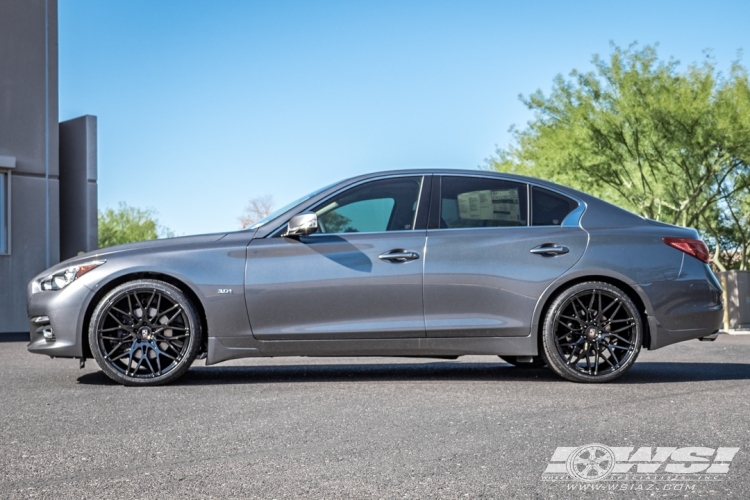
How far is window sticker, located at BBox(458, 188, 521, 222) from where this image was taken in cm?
757

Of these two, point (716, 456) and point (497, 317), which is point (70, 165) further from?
point (716, 456)

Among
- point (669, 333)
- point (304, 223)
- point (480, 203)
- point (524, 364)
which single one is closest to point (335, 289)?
point (304, 223)

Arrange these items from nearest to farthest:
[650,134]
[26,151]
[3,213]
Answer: [3,213], [26,151], [650,134]

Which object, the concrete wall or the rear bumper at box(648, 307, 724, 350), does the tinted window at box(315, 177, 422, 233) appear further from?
the concrete wall

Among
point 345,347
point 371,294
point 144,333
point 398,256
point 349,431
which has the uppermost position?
point 398,256

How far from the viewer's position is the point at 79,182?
22422 mm

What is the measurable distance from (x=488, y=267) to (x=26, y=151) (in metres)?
15.9

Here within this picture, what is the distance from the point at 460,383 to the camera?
24.0 ft

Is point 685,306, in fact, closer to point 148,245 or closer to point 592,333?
point 592,333

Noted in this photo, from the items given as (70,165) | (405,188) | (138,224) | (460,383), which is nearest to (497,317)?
(460,383)

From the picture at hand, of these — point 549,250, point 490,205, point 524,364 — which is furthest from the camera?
point 524,364

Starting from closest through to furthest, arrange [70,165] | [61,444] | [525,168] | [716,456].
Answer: [716,456]
[61,444]
[70,165]
[525,168]

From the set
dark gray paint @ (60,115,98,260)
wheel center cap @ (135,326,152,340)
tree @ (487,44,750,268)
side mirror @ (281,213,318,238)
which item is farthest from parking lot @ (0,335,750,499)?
tree @ (487,44,750,268)

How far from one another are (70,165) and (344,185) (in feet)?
54.3
